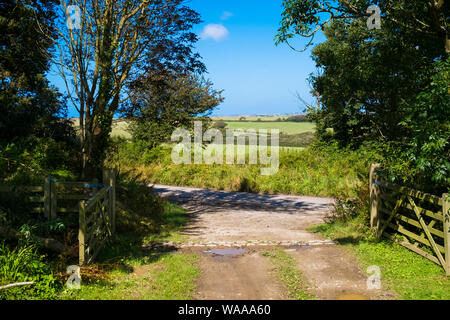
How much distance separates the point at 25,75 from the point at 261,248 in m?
11.6

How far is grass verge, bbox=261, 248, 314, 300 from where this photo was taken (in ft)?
20.0

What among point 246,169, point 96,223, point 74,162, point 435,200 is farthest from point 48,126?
point 435,200

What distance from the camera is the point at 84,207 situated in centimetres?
666

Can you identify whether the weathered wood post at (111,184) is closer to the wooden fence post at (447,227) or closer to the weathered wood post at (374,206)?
the weathered wood post at (374,206)

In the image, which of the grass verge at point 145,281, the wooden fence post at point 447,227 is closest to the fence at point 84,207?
the grass verge at point 145,281

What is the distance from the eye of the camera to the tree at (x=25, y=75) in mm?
11859

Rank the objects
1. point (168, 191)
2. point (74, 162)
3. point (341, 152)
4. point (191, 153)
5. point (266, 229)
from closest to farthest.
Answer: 1. point (266, 229)
2. point (74, 162)
3. point (168, 191)
4. point (341, 152)
5. point (191, 153)

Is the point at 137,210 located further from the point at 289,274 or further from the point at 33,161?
the point at 289,274

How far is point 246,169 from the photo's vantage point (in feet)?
70.9

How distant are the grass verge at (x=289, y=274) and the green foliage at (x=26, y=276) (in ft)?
11.9

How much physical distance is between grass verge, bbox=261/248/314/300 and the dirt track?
133 mm

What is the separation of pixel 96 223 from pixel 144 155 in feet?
62.1

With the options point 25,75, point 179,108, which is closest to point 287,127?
point 179,108
